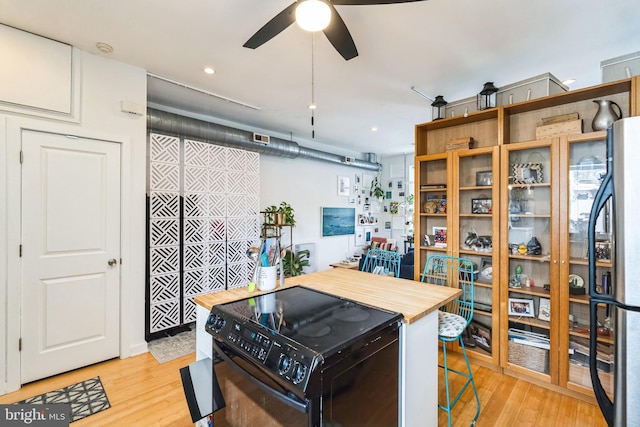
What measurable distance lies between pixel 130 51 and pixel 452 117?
3.09m

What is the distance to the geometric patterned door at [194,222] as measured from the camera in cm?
315

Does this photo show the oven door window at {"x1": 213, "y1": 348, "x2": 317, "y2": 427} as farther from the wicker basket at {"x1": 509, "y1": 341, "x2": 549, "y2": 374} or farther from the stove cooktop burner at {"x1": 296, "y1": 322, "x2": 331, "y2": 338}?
the wicker basket at {"x1": 509, "y1": 341, "x2": 549, "y2": 374}

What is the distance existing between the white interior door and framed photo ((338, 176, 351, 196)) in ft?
14.1

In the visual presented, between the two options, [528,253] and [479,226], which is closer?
[528,253]

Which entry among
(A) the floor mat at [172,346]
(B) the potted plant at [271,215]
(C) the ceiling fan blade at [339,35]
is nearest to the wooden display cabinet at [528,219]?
(C) the ceiling fan blade at [339,35]

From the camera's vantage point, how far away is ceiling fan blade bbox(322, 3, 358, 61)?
1621 millimetres

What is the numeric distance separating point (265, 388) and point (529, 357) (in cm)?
245

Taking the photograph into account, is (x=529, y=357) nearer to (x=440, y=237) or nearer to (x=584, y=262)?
(x=584, y=262)

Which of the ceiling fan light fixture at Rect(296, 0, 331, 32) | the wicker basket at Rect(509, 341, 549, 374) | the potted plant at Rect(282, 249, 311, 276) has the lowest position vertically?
the wicker basket at Rect(509, 341, 549, 374)

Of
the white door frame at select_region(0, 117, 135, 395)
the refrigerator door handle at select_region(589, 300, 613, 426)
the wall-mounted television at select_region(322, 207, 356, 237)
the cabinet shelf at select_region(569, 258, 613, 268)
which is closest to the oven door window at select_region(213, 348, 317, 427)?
the refrigerator door handle at select_region(589, 300, 613, 426)

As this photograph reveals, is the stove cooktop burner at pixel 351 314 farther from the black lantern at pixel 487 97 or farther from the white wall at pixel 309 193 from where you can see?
the white wall at pixel 309 193

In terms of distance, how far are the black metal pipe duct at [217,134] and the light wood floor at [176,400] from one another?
99.3 inches

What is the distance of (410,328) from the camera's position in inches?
55.7

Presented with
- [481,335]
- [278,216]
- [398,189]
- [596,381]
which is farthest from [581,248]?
[398,189]
